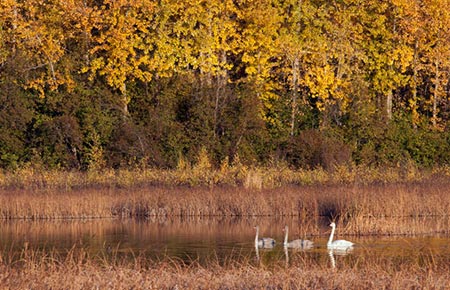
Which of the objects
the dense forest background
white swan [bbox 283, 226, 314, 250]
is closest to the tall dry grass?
white swan [bbox 283, 226, 314, 250]

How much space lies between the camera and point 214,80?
42469mm

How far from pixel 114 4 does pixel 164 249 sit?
689 inches

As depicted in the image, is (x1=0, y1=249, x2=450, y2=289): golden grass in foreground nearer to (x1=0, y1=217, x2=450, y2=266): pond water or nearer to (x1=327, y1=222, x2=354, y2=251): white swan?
(x1=0, y1=217, x2=450, y2=266): pond water

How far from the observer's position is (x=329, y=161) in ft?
126

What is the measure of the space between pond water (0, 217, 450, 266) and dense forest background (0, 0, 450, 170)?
9.88 m

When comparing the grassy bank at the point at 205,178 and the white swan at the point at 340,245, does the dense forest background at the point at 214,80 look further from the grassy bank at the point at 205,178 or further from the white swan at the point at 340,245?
the white swan at the point at 340,245

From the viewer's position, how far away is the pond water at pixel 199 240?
21328 millimetres

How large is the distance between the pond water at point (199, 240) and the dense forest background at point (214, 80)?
9.88 meters

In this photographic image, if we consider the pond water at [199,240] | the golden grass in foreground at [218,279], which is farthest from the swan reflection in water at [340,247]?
the golden grass in foreground at [218,279]

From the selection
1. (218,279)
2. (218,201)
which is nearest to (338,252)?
(218,279)

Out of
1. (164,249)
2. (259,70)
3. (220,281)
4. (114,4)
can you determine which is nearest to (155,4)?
(114,4)

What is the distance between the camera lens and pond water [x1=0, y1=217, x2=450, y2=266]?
840 inches

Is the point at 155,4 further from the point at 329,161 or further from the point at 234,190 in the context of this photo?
the point at 234,190

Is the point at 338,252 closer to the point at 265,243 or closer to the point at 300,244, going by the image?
the point at 300,244
